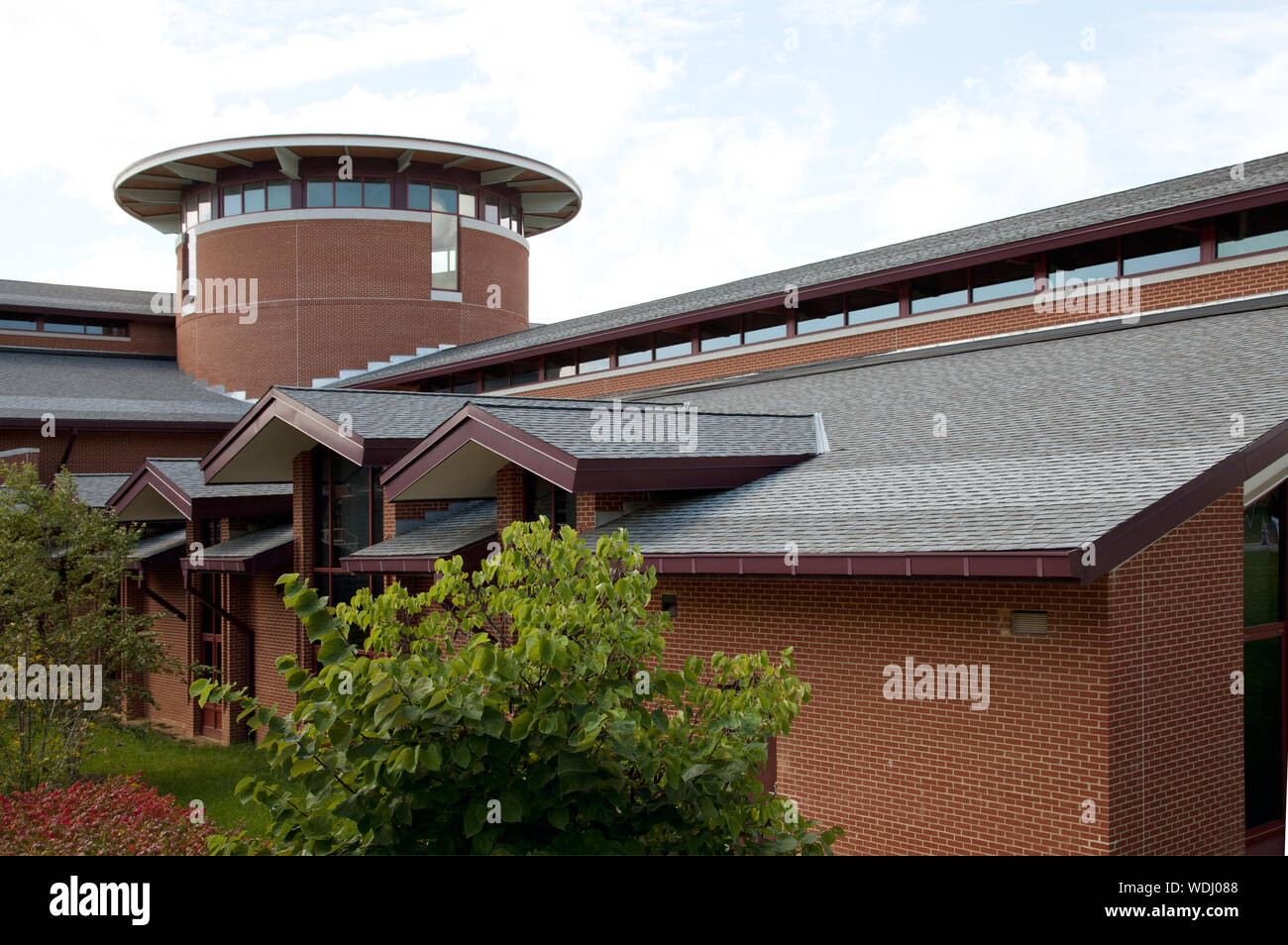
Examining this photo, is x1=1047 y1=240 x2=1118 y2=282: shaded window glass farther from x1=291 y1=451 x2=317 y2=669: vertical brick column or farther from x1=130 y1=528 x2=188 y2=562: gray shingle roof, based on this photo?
x1=130 y1=528 x2=188 y2=562: gray shingle roof

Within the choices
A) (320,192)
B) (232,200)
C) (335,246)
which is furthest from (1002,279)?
(232,200)

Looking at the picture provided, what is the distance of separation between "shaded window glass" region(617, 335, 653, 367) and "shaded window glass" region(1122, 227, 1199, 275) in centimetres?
1125

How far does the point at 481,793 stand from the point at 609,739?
56cm

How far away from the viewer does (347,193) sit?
120ft

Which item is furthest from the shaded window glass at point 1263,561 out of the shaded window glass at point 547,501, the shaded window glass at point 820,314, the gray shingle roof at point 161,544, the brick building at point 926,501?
the gray shingle roof at point 161,544

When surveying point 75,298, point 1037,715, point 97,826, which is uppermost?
point 75,298

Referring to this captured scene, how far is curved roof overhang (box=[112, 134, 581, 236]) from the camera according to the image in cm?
3512

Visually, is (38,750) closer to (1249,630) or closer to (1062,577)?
(1062,577)

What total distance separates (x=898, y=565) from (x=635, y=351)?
17.5m

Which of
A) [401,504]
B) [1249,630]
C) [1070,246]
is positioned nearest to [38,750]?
[401,504]

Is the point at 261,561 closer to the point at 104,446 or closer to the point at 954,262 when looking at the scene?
the point at 954,262

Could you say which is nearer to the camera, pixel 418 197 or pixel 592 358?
pixel 592 358

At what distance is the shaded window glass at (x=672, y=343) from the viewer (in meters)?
24.8

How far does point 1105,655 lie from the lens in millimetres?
8617
